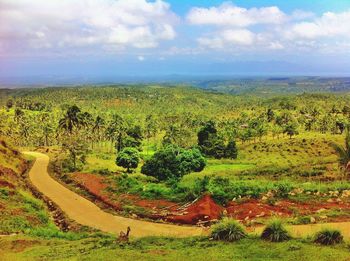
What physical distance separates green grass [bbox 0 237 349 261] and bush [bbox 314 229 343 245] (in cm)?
51

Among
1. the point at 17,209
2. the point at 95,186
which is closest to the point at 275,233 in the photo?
the point at 17,209

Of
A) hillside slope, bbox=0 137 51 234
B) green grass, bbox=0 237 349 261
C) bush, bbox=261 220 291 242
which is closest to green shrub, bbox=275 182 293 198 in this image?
bush, bbox=261 220 291 242

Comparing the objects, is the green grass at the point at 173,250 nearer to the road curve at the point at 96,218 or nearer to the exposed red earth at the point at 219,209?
the road curve at the point at 96,218

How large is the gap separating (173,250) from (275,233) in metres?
4.90

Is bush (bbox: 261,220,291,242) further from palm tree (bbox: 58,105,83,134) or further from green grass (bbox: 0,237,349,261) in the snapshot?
palm tree (bbox: 58,105,83,134)

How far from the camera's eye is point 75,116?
73.4 metres

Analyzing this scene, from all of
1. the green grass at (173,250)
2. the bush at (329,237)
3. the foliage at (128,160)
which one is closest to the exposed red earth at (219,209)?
the green grass at (173,250)

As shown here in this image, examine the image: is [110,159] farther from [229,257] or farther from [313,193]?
[229,257]

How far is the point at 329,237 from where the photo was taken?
18.7 m

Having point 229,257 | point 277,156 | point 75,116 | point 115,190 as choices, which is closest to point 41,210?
point 115,190

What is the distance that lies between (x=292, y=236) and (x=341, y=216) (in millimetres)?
9062

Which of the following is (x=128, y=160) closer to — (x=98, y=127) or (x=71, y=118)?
(x=71, y=118)

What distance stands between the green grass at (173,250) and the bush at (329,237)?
1.67 ft

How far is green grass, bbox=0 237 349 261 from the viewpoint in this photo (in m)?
17.5
